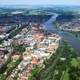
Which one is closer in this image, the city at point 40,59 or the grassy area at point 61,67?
the grassy area at point 61,67

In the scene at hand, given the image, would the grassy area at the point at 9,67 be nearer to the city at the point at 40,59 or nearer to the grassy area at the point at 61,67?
the city at the point at 40,59

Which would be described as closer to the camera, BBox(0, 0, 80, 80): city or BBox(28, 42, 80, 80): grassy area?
BBox(28, 42, 80, 80): grassy area

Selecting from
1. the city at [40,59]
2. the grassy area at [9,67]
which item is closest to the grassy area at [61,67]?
the city at [40,59]

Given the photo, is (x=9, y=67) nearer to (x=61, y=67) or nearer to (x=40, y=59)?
(x=40, y=59)

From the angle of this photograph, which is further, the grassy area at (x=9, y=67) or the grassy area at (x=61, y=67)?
the grassy area at (x=9, y=67)

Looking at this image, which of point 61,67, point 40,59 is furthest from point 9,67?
point 61,67

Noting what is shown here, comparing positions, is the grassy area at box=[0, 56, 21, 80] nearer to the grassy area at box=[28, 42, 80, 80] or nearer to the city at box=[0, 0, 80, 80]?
the city at box=[0, 0, 80, 80]

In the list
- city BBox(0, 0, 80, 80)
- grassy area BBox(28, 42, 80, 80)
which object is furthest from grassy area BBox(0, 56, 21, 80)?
grassy area BBox(28, 42, 80, 80)

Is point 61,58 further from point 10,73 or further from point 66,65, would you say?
point 10,73
